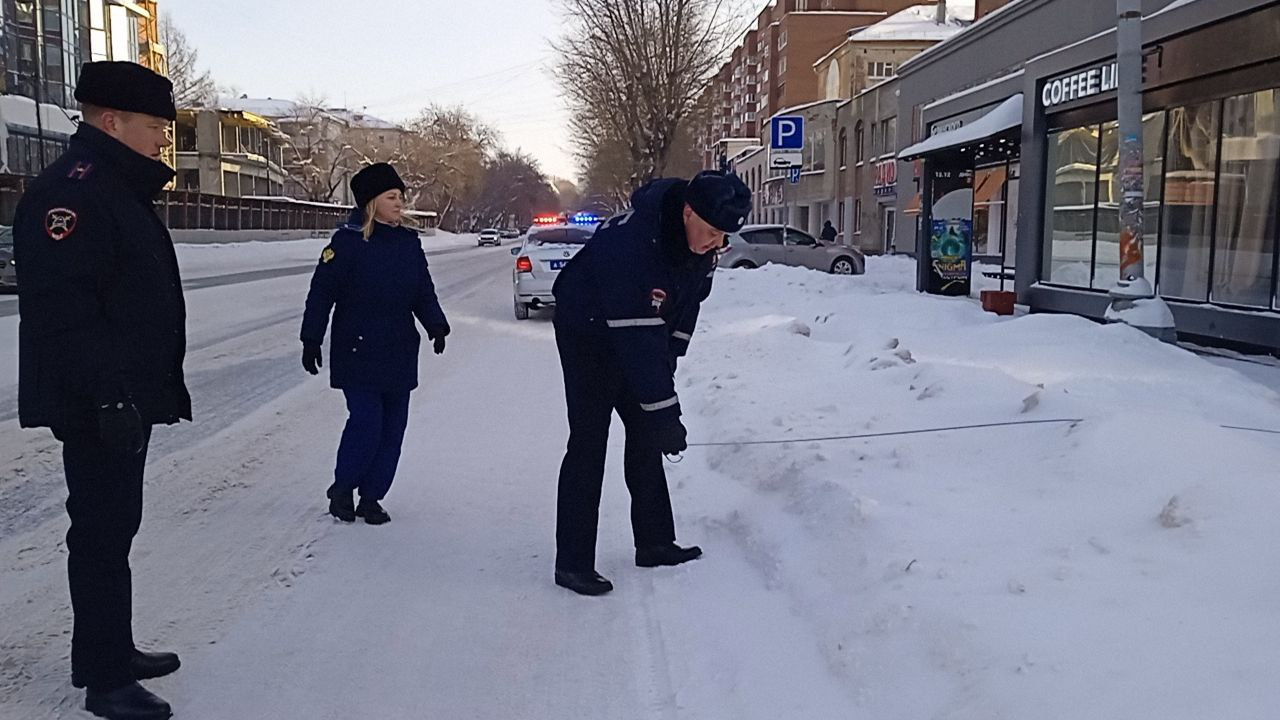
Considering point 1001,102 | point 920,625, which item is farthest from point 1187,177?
point 920,625

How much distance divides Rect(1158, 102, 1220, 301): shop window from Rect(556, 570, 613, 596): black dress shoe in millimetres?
10812

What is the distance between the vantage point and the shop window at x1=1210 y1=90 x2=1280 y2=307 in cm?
1185

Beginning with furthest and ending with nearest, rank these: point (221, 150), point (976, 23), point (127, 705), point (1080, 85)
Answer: point (221, 150) → point (976, 23) → point (1080, 85) → point (127, 705)

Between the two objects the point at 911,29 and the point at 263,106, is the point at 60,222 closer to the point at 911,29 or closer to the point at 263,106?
the point at 911,29

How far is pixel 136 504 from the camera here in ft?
11.4

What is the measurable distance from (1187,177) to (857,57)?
39739 mm


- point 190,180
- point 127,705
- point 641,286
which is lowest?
point 127,705

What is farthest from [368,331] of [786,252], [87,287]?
[786,252]

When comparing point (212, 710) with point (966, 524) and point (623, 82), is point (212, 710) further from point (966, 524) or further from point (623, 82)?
point (623, 82)

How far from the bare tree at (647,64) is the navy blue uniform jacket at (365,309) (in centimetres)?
3277

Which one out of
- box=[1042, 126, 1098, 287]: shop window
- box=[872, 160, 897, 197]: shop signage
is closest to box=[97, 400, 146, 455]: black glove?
box=[1042, 126, 1098, 287]: shop window

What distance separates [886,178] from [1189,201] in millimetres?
28623

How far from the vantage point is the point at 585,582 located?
4.61 m

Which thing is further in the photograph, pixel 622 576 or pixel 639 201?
pixel 622 576
